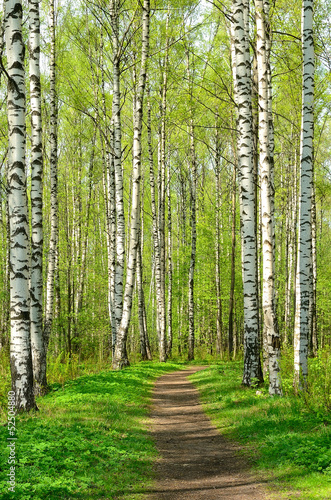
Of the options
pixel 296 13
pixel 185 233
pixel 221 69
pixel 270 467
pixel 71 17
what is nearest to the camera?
pixel 270 467

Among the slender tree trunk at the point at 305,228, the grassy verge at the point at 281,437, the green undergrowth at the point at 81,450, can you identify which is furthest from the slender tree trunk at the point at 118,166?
the slender tree trunk at the point at 305,228

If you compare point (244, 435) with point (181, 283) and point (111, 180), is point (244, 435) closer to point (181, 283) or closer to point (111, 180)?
point (111, 180)

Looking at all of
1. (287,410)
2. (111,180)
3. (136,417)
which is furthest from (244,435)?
(111,180)

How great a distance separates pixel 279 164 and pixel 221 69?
48.2ft

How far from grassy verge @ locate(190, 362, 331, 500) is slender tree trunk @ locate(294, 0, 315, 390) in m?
0.81

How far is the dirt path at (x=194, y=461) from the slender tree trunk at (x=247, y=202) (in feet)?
5.66

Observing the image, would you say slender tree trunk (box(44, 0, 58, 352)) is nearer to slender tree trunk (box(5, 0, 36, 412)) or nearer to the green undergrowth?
the green undergrowth

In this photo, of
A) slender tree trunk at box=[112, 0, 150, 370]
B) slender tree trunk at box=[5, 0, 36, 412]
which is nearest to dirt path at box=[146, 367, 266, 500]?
slender tree trunk at box=[5, 0, 36, 412]

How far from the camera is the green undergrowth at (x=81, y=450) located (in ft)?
13.9

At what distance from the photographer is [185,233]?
2997cm

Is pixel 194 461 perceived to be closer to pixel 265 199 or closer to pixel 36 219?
pixel 265 199

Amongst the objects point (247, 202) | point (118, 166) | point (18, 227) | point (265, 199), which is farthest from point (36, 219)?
point (118, 166)

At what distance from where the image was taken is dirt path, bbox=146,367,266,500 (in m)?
4.77

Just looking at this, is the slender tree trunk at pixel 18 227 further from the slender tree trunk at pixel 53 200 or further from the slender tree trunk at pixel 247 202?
the slender tree trunk at pixel 247 202
